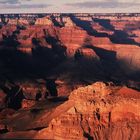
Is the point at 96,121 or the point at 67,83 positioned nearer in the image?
the point at 96,121

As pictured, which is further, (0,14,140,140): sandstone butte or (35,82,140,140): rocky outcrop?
(0,14,140,140): sandstone butte

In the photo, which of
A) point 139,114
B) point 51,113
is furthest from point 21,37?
point 139,114

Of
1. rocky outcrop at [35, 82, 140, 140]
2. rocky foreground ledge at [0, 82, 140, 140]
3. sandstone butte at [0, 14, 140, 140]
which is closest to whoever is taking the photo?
rocky outcrop at [35, 82, 140, 140]

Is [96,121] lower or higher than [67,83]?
higher

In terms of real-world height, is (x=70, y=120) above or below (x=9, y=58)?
above

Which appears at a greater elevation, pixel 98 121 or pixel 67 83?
pixel 98 121

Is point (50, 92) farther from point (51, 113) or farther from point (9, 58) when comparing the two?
point (51, 113)

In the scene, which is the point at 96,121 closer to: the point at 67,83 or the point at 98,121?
the point at 98,121

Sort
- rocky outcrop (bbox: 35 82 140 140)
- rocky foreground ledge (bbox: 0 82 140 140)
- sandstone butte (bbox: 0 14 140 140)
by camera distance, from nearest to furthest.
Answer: rocky outcrop (bbox: 35 82 140 140) < rocky foreground ledge (bbox: 0 82 140 140) < sandstone butte (bbox: 0 14 140 140)

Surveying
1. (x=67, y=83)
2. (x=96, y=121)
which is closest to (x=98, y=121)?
(x=96, y=121)
